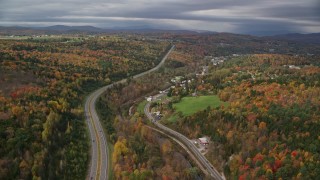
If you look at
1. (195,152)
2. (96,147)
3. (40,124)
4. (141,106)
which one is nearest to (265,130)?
(195,152)

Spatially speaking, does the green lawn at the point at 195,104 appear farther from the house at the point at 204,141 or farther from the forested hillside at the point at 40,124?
the forested hillside at the point at 40,124

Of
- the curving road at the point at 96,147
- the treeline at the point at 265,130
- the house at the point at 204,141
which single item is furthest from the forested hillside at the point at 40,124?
the treeline at the point at 265,130

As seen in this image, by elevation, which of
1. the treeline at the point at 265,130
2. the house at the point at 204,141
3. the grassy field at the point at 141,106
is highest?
the treeline at the point at 265,130

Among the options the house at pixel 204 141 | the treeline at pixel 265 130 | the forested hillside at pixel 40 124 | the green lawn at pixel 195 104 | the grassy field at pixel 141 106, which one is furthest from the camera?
the grassy field at pixel 141 106

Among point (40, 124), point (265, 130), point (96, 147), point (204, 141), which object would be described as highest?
point (40, 124)

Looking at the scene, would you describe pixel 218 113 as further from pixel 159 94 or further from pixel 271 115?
pixel 159 94

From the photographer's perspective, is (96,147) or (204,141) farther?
(204,141)

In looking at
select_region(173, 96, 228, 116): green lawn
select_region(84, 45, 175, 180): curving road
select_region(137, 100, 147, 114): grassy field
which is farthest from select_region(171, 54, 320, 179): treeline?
select_region(84, 45, 175, 180): curving road

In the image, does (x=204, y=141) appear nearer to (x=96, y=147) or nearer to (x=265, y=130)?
(x=265, y=130)

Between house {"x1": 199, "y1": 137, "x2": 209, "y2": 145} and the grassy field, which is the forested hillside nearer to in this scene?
the grassy field
